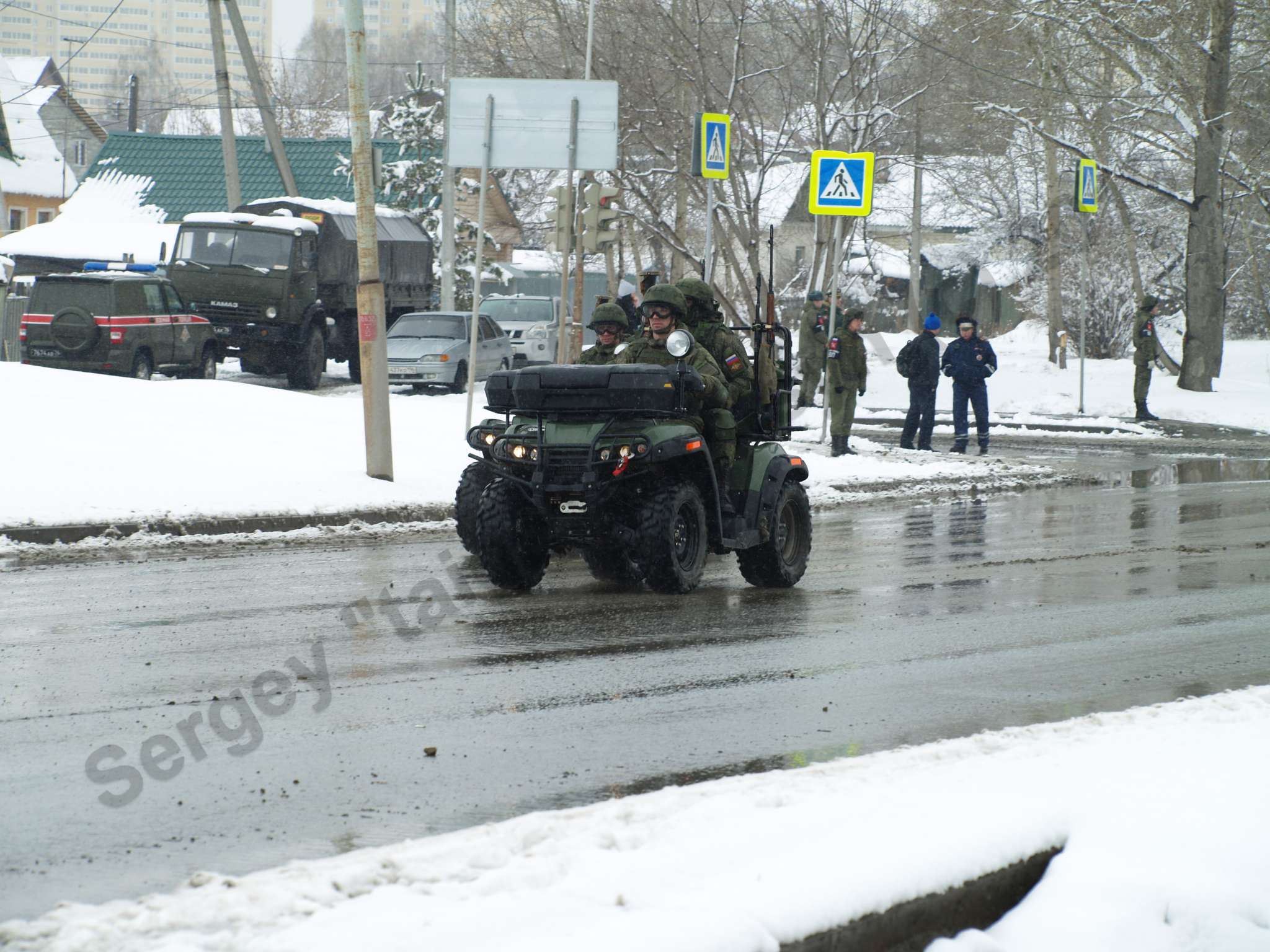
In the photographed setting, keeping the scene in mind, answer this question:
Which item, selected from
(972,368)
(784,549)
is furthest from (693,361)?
(972,368)

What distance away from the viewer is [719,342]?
10039 millimetres

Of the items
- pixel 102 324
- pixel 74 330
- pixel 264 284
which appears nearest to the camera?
pixel 74 330

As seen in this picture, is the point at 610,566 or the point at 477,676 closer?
the point at 477,676

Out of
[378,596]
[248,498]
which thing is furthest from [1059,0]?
[378,596]

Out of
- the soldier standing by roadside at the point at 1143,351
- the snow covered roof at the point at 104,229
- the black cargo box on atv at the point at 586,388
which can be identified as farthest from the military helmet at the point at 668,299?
the snow covered roof at the point at 104,229

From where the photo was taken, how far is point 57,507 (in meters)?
12.1

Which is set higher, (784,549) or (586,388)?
(586,388)

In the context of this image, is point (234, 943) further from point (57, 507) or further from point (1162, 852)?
point (57, 507)

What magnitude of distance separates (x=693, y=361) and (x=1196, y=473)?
39.0ft

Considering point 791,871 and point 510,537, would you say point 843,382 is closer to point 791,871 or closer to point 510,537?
point 510,537

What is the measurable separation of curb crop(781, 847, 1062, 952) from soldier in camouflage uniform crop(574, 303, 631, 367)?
6.89 metres

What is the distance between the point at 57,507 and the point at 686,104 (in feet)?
65.7

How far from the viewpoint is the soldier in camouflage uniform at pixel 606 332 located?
1114 cm

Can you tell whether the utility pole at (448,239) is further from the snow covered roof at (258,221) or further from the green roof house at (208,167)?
the green roof house at (208,167)
